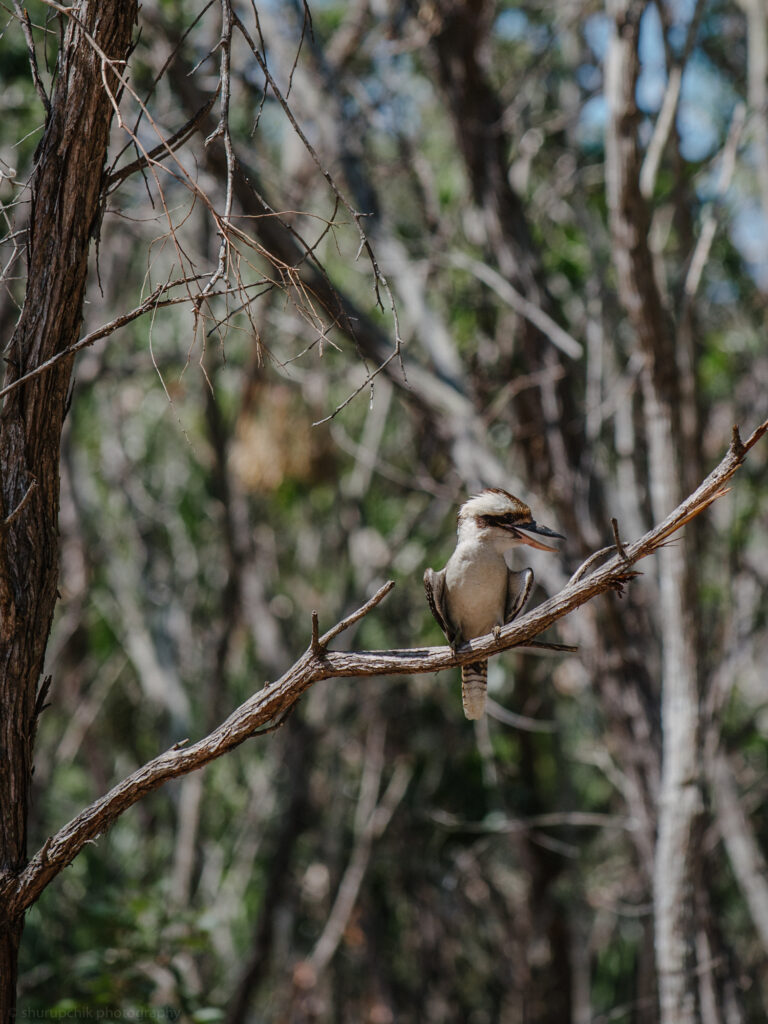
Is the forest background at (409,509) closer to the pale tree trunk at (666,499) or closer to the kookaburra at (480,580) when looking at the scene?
the pale tree trunk at (666,499)

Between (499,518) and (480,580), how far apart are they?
0.24 m

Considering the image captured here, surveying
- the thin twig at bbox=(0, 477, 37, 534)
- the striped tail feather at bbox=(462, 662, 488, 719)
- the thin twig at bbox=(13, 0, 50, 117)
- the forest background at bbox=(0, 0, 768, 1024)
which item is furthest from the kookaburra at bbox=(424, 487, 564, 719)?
the thin twig at bbox=(13, 0, 50, 117)

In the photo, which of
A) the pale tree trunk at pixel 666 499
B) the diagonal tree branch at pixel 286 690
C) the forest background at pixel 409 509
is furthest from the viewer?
the forest background at pixel 409 509

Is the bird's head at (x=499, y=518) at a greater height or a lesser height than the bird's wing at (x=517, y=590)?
greater

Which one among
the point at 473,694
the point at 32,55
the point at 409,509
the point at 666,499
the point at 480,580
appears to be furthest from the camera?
the point at 409,509

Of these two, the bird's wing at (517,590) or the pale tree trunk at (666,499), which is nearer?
the bird's wing at (517,590)

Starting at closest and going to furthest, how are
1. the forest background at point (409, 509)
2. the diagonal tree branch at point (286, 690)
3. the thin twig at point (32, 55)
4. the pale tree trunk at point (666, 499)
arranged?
the diagonal tree branch at point (286, 690)
the thin twig at point (32, 55)
the pale tree trunk at point (666, 499)
the forest background at point (409, 509)

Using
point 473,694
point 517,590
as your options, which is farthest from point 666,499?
point 473,694

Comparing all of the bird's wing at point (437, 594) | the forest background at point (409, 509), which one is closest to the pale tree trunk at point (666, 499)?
the forest background at point (409, 509)

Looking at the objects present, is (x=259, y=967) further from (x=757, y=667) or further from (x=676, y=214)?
(x=676, y=214)

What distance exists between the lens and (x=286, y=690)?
8.41 ft

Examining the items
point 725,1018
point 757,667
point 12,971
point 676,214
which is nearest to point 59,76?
point 12,971

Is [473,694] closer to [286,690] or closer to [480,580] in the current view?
[480,580]

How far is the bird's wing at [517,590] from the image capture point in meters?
3.63
